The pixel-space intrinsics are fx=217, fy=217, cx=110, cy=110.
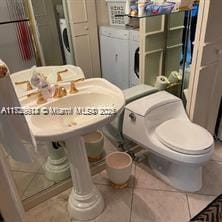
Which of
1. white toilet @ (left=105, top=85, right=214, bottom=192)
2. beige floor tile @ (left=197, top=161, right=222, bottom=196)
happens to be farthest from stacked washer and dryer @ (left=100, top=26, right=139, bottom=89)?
beige floor tile @ (left=197, top=161, right=222, bottom=196)

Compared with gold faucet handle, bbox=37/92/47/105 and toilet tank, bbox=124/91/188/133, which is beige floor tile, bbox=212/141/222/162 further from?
gold faucet handle, bbox=37/92/47/105

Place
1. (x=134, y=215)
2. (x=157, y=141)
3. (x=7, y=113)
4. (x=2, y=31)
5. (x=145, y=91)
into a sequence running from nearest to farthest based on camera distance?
(x=7, y=113), (x=2, y=31), (x=134, y=215), (x=157, y=141), (x=145, y=91)

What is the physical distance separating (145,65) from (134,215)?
118 centimetres

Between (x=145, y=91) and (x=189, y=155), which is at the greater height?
(x=145, y=91)

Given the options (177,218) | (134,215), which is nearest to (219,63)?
(177,218)

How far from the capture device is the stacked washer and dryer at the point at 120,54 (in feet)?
5.07

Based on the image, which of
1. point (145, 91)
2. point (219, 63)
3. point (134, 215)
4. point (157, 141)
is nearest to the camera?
point (134, 215)

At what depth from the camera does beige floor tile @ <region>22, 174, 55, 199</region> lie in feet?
5.14

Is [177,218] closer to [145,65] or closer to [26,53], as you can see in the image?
[145,65]

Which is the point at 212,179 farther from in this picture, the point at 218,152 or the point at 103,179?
the point at 103,179

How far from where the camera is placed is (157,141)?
1.58 metres

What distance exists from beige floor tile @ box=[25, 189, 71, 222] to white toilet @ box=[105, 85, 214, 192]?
28.1 inches

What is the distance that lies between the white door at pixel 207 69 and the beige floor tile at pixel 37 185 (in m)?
1.26

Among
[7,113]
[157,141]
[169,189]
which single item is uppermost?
[7,113]
